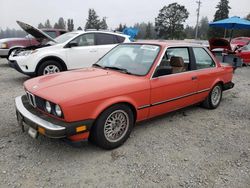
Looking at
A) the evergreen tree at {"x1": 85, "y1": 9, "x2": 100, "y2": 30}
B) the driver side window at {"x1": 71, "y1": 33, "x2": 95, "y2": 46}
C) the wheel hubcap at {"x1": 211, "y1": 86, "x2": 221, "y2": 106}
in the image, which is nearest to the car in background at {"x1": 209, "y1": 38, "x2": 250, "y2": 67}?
the wheel hubcap at {"x1": 211, "y1": 86, "x2": 221, "y2": 106}

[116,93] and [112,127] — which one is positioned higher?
[116,93]

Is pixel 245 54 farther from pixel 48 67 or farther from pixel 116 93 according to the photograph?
pixel 116 93

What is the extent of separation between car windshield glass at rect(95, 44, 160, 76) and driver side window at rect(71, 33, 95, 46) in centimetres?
329

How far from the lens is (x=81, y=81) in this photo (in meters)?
3.63

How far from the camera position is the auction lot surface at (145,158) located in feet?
9.66

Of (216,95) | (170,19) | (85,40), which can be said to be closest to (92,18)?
(170,19)

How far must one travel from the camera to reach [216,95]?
5.64 m

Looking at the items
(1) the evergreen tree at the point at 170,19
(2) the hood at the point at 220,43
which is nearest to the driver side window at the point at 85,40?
(2) the hood at the point at 220,43

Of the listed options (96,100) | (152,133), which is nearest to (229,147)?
(152,133)

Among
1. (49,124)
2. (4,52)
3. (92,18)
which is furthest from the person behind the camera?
(92,18)

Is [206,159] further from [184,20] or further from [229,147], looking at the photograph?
[184,20]

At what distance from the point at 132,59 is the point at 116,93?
1062 mm

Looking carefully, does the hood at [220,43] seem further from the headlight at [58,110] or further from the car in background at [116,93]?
the headlight at [58,110]

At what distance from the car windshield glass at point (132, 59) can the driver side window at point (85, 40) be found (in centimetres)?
329
